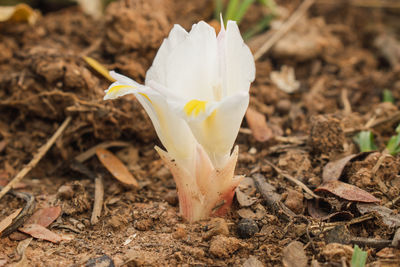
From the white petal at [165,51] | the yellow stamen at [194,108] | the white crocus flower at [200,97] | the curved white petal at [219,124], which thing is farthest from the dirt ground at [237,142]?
the white petal at [165,51]

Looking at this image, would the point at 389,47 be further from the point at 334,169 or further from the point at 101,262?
the point at 101,262

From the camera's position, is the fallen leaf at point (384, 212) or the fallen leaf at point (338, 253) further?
the fallen leaf at point (384, 212)

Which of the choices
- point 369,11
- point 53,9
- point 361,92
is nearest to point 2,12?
point 53,9

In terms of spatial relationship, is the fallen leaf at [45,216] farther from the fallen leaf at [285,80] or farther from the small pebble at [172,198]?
the fallen leaf at [285,80]

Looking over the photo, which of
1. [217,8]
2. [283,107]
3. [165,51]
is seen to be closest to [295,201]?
[165,51]

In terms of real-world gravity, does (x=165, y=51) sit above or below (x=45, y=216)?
above

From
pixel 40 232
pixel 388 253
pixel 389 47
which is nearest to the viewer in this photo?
pixel 388 253
